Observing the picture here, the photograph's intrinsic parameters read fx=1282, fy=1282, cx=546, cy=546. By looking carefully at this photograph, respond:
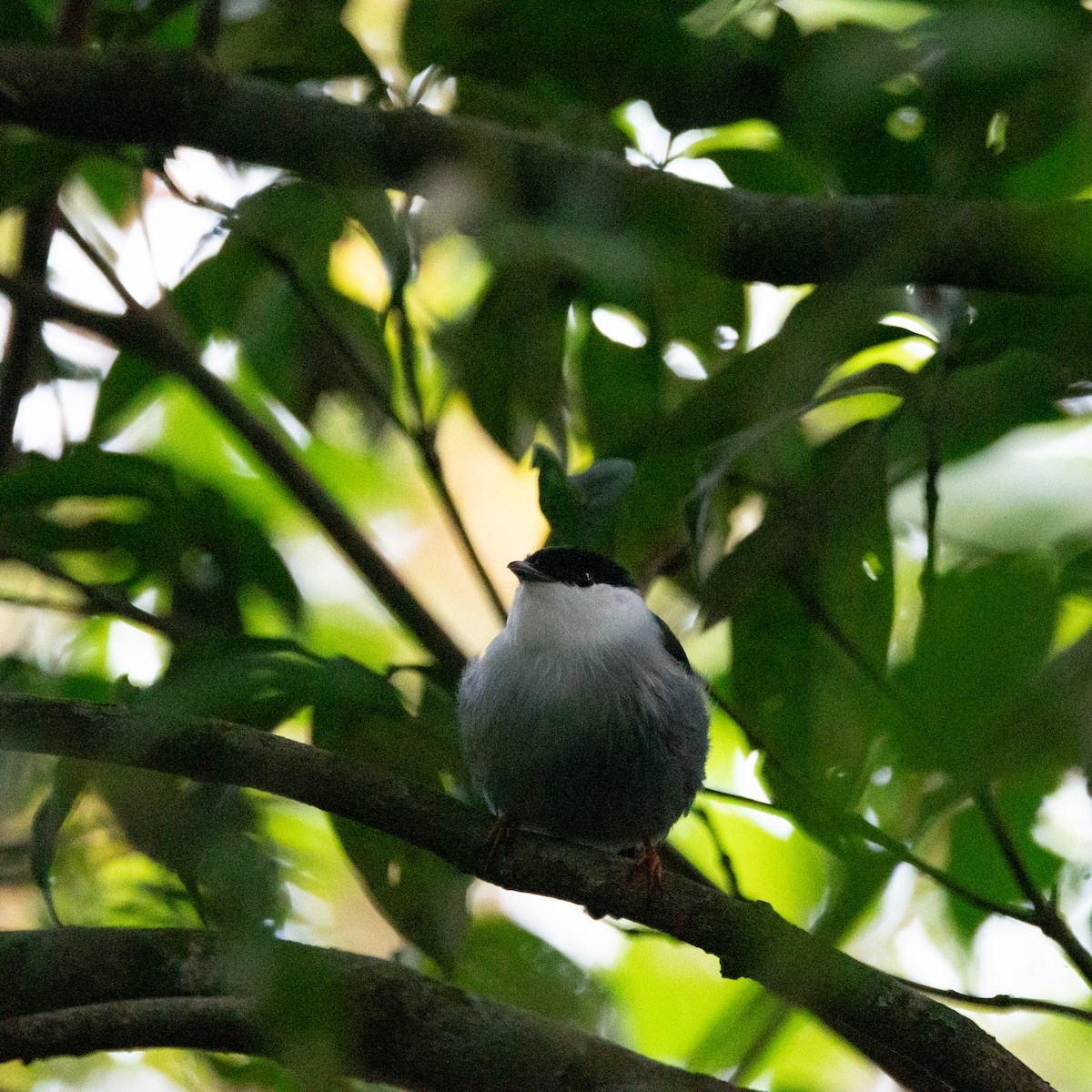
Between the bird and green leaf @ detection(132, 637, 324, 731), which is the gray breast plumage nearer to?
the bird

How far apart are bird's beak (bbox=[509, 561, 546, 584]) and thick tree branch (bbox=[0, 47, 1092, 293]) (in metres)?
0.86

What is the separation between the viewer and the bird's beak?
2.96 metres

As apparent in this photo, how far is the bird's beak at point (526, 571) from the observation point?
2955 mm

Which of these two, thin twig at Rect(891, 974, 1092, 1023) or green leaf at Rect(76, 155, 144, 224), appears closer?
thin twig at Rect(891, 974, 1092, 1023)

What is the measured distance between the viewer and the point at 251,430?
3.03 meters

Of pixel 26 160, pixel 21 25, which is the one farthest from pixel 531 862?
pixel 21 25

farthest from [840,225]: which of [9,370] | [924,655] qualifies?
[9,370]

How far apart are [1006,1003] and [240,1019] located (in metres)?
1.25

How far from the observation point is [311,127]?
2.41m

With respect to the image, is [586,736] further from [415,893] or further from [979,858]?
[979,858]

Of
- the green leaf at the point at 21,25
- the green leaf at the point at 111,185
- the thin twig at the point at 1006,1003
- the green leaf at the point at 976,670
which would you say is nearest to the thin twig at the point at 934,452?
the green leaf at the point at 976,670

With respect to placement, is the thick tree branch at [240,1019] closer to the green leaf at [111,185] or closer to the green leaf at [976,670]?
the green leaf at [976,670]

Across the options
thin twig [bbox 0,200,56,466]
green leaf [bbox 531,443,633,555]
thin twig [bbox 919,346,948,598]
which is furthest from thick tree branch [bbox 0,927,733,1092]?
thin twig [bbox 0,200,56,466]

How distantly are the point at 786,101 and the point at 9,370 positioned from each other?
208 cm
